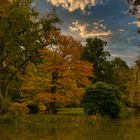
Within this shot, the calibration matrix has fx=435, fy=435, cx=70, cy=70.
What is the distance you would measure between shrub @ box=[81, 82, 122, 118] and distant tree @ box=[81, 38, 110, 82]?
105ft

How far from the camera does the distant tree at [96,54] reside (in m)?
79.2

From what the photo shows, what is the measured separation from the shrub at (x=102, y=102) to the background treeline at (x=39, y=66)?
0.10 metres

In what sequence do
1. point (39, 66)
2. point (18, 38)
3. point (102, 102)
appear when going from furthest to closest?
point (39, 66)
point (102, 102)
point (18, 38)

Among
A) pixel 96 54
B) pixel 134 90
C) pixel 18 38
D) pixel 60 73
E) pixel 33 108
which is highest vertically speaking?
pixel 96 54

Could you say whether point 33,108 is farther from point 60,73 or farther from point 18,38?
point 18,38

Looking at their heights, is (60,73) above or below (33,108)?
above

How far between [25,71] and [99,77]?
117 feet

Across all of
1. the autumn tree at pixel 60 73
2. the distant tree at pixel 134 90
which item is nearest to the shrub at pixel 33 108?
the autumn tree at pixel 60 73

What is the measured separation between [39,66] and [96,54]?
112 feet

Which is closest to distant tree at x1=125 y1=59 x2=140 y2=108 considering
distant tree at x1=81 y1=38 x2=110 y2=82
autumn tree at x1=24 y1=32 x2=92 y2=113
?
distant tree at x1=81 y1=38 x2=110 y2=82

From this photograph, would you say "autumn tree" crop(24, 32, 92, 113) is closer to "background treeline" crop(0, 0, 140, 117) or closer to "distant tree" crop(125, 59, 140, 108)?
"background treeline" crop(0, 0, 140, 117)

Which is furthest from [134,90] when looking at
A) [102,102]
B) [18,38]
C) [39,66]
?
[18,38]

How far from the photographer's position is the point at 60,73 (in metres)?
47.7

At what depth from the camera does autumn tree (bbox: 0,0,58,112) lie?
38406 mm
